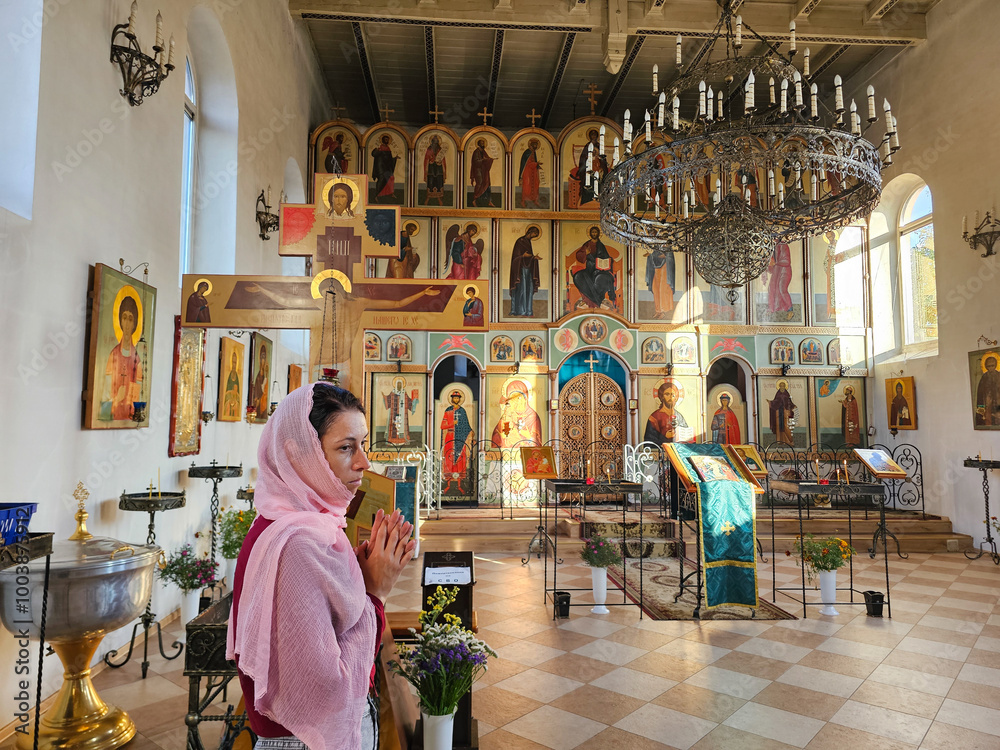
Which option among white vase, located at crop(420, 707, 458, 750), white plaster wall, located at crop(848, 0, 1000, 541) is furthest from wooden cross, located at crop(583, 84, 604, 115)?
white vase, located at crop(420, 707, 458, 750)

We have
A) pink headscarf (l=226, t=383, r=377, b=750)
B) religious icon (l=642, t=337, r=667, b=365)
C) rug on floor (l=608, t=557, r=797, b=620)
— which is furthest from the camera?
religious icon (l=642, t=337, r=667, b=365)

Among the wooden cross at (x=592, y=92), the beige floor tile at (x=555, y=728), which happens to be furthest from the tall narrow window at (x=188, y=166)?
the wooden cross at (x=592, y=92)

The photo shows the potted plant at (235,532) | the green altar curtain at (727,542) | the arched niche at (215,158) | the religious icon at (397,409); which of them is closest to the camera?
the potted plant at (235,532)

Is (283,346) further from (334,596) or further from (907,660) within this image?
(334,596)

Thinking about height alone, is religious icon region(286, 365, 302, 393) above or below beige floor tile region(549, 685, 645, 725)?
above

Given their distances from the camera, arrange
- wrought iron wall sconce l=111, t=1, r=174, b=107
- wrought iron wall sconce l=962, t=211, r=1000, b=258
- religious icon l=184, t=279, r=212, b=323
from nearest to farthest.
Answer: religious icon l=184, t=279, r=212, b=323, wrought iron wall sconce l=111, t=1, r=174, b=107, wrought iron wall sconce l=962, t=211, r=1000, b=258

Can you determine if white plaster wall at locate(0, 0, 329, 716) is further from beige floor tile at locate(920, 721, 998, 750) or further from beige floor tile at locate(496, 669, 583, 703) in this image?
beige floor tile at locate(920, 721, 998, 750)

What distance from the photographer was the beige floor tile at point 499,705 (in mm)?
4121

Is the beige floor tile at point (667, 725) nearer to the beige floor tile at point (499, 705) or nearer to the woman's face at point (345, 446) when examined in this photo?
the beige floor tile at point (499, 705)

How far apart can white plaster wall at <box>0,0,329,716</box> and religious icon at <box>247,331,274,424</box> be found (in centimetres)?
113

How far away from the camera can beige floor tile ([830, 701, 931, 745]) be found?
3908 mm

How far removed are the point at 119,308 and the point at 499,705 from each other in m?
3.77

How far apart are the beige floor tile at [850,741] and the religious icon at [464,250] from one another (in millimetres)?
9747

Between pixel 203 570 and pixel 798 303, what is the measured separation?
11.5m
